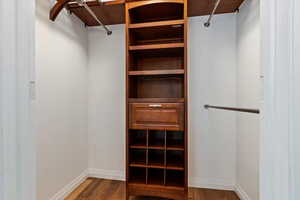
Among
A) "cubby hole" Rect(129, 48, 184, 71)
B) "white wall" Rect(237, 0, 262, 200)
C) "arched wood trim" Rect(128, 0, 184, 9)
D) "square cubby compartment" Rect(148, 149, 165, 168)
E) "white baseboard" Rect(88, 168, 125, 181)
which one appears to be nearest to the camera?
"white wall" Rect(237, 0, 262, 200)

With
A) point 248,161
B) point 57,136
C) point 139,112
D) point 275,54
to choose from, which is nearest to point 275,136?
point 275,54

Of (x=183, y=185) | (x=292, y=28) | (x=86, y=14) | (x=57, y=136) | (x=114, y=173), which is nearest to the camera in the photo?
(x=292, y=28)

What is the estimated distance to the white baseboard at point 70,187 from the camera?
1886 mm

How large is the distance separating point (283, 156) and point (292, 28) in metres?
0.33

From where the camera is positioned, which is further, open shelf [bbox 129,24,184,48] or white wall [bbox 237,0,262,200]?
open shelf [bbox 129,24,184,48]

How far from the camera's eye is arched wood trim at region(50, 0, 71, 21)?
170 centimetres

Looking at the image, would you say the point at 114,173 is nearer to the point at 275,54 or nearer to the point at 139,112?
the point at 139,112

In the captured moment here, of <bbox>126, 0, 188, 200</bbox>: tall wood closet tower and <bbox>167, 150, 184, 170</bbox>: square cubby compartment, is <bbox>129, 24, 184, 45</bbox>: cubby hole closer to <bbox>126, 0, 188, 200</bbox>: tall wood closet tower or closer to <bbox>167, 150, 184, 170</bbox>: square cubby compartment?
<bbox>126, 0, 188, 200</bbox>: tall wood closet tower

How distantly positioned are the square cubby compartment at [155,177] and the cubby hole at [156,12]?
188 centimetres

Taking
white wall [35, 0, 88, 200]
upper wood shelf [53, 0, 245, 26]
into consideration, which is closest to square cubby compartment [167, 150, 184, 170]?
white wall [35, 0, 88, 200]

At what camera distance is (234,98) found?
2186mm

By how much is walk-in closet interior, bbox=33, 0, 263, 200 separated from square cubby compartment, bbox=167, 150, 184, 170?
14mm

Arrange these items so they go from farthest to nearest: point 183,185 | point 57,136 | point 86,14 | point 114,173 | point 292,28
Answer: point 114,173, point 86,14, point 57,136, point 183,185, point 292,28

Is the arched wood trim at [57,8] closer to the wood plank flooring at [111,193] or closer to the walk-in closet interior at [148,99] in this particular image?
the walk-in closet interior at [148,99]
